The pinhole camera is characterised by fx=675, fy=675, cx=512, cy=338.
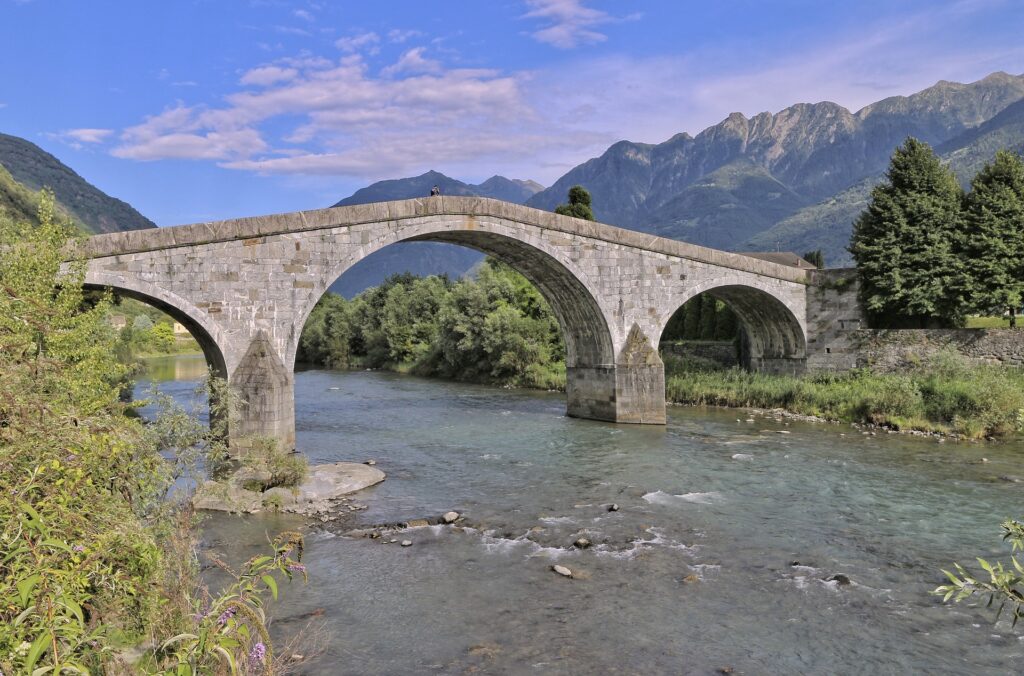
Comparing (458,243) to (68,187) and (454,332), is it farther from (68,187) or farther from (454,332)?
(68,187)

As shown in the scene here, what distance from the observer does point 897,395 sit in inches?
875

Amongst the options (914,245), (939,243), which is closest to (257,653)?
(914,245)

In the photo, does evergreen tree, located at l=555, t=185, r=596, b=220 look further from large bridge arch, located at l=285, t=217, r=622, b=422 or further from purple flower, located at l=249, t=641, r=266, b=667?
purple flower, located at l=249, t=641, r=266, b=667

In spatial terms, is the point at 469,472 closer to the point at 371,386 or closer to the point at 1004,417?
the point at 1004,417

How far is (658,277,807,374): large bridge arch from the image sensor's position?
26000 millimetres

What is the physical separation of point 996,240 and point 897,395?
279 inches

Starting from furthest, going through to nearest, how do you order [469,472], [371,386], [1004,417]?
[371,386], [1004,417], [469,472]

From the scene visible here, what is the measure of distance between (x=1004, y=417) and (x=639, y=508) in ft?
43.8

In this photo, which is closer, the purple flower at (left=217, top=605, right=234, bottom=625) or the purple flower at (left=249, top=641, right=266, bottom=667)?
the purple flower at (left=217, top=605, right=234, bottom=625)

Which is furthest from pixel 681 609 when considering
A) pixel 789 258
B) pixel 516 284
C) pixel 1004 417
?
pixel 789 258

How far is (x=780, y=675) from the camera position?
7113 mm

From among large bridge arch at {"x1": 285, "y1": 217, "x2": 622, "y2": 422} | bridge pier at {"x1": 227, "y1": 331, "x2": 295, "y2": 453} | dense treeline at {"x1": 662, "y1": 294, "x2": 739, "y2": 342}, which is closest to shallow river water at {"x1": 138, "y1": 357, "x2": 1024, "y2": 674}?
bridge pier at {"x1": 227, "y1": 331, "x2": 295, "y2": 453}

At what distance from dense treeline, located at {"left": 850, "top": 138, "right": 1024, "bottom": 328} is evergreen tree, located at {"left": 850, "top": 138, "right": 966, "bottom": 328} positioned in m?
0.03

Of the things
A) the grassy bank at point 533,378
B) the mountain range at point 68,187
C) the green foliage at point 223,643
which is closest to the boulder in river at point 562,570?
the green foliage at point 223,643
